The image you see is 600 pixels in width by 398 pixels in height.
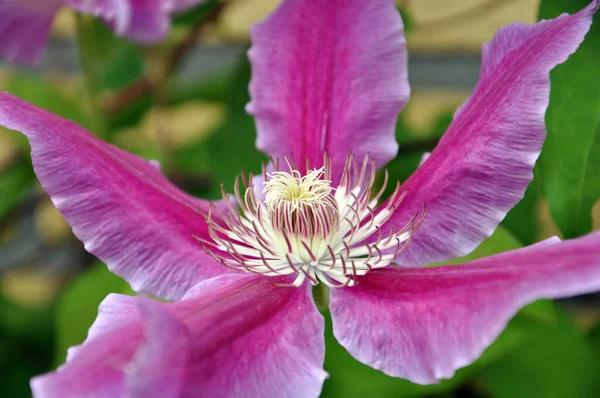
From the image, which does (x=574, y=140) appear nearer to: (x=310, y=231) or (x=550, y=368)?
(x=310, y=231)

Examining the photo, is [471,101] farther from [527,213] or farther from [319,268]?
[527,213]

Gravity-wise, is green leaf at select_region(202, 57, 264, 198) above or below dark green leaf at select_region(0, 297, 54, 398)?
above

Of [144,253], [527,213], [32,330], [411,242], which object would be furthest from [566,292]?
[32,330]

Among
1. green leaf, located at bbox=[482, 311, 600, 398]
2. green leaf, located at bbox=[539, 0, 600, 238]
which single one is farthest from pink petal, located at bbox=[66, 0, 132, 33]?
green leaf, located at bbox=[482, 311, 600, 398]

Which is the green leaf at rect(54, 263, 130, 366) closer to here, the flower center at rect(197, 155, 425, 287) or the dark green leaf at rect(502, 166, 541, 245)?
the flower center at rect(197, 155, 425, 287)

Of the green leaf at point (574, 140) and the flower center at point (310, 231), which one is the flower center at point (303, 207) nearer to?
the flower center at point (310, 231)
